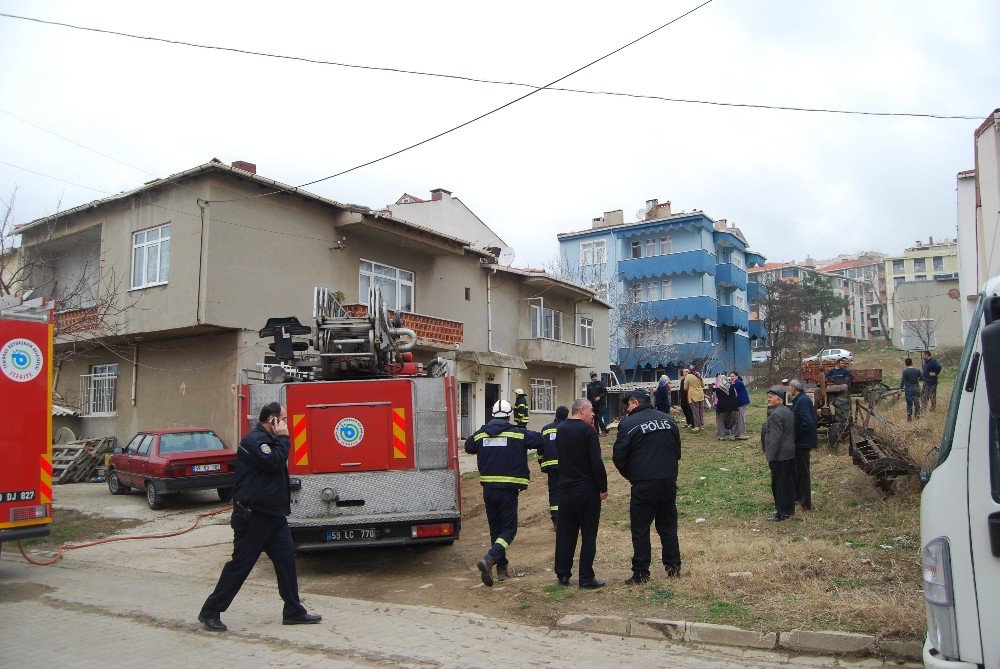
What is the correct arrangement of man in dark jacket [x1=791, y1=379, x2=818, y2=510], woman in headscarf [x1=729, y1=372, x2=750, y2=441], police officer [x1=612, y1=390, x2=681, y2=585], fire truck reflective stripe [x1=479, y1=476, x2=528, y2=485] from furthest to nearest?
woman in headscarf [x1=729, y1=372, x2=750, y2=441]
man in dark jacket [x1=791, y1=379, x2=818, y2=510]
fire truck reflective stripe [x1=479, y1=476, x2=528, y2=485]
police officer [x1=612, y1=390, x2=681, y2=585]

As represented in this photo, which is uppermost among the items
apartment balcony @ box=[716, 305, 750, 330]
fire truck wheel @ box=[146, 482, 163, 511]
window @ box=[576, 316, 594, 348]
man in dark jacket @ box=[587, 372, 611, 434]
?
apartment balcony @ box=[716, 305, 750, 330]

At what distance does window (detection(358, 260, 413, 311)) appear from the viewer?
80.3 feet

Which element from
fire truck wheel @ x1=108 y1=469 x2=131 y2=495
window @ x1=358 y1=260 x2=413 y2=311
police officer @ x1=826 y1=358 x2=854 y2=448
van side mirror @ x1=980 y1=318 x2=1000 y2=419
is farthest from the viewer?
window @ x1=358 y1=260 x2=413 y2=311

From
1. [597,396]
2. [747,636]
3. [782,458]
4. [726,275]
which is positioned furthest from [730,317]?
[747,636]

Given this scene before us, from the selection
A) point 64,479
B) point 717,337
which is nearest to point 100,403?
point 64,479

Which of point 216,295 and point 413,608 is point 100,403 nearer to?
point 216,295

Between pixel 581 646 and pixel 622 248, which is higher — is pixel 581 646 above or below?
below

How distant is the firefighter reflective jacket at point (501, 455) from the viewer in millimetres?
8977

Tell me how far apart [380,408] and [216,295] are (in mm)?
11592

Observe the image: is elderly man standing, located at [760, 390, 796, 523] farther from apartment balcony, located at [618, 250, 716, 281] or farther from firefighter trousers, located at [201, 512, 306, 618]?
apartment balcony, located at [618, 250, 716, 281]

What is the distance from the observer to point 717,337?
166 feet

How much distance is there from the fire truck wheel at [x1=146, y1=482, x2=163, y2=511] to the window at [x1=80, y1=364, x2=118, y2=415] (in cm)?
879

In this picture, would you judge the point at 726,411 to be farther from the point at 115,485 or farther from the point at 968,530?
the point at 968,530

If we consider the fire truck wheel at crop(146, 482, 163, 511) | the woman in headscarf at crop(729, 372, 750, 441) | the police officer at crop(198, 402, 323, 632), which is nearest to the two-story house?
the fire truck wheel at crop(146, 482, 163, 511)
